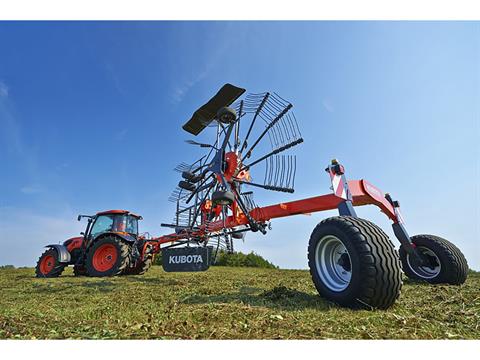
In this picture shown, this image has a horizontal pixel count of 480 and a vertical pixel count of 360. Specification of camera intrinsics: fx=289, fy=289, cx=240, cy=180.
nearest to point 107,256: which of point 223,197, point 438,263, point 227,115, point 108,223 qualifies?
point 108,223

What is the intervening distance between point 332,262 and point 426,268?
3499 millimetres

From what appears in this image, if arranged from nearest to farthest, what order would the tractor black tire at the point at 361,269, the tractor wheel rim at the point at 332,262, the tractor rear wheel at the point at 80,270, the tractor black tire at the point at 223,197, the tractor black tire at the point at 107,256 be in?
the tractor black tire at the point at 361,269, the tractor wheel rim at the point at 332,262, the tractor black tire at the point at 223,197, the tractor black tire at the point at 107,256, the tractor rear wheel at the point at 80,270

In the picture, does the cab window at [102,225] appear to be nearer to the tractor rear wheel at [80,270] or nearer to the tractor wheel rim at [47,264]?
the tractor rear wheel at [80,270]

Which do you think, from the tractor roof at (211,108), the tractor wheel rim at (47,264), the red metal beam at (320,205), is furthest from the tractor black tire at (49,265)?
the red metal beam at (320,205)

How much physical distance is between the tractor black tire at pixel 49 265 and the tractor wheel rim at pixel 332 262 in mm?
10073

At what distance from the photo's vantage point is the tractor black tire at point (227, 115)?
7.22m

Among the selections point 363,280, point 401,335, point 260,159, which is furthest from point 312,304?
point 260,159

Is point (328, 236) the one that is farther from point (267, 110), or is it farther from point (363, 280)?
point (267, 110)

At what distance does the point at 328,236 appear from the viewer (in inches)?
153

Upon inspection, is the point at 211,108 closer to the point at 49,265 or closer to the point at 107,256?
the point at 107,256

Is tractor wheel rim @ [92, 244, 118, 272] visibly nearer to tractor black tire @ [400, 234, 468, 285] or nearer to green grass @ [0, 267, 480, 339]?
green grass @ [0, 267, 480, 339]

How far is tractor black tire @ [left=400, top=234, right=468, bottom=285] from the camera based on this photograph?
5.59 m

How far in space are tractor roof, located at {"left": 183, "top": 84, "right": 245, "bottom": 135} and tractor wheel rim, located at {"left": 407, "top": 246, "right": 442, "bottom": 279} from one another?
555cm

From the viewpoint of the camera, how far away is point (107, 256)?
9844 mm
